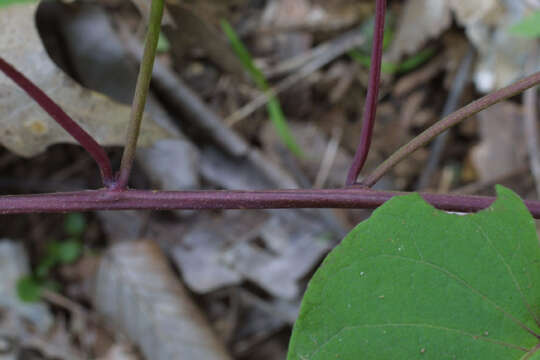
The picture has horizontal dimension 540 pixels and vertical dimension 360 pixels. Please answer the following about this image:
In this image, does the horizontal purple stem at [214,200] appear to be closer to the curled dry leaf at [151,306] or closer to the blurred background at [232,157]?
the blurred background at [232,157]

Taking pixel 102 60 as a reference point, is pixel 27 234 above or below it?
below

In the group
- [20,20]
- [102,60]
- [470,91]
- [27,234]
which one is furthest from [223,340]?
[470,91]

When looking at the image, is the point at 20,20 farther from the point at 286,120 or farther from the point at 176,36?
the point at 286,120

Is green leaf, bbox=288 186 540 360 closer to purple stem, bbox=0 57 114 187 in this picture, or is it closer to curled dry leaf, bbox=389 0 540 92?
purple stem, bbox=0 57 114 187

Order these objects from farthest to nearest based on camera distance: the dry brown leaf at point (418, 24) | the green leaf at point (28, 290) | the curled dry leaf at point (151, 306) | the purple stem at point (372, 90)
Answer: the dry brown leaf at point (418, 24) < the green leaf at point (28, 290) < the curled dry leaf at point (151, 306) < the purple stem at point (372, 90)

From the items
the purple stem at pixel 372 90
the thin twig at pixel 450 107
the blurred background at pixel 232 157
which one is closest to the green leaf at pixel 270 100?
the blurred background at pixel 232 157

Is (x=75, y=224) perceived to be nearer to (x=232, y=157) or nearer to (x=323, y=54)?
(x=232, y=157)

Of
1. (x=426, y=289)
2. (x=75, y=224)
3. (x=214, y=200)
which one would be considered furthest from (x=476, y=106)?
(x=75, y=224)
